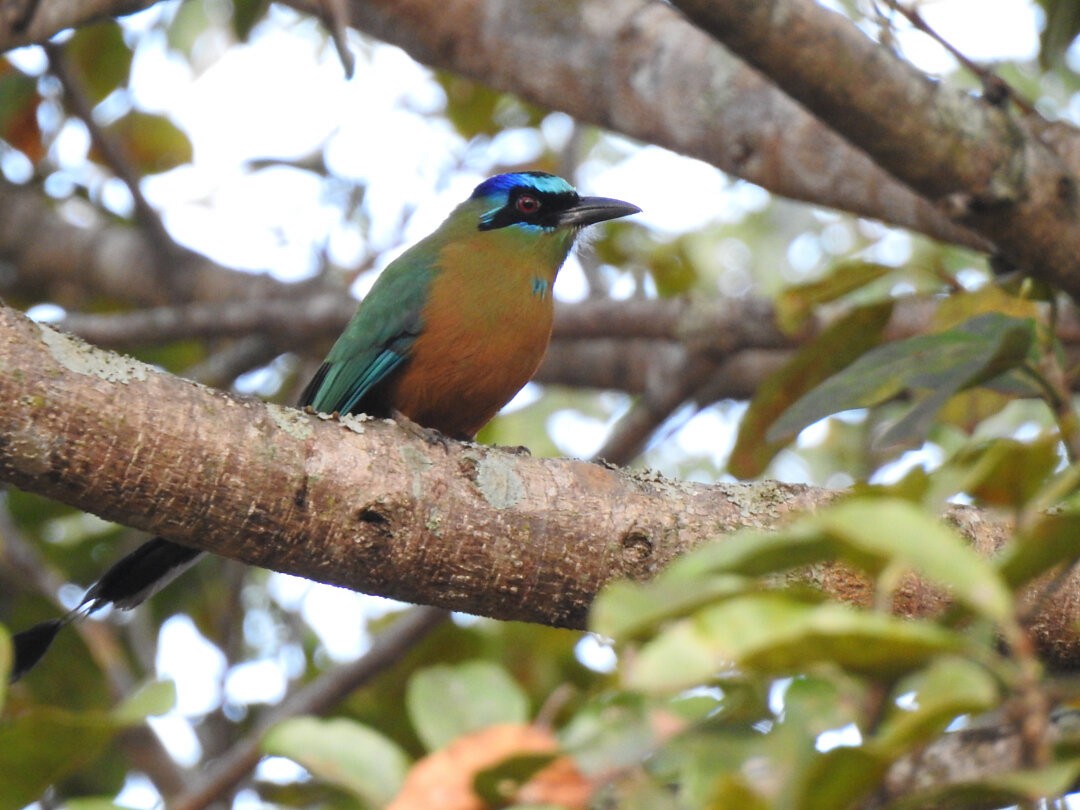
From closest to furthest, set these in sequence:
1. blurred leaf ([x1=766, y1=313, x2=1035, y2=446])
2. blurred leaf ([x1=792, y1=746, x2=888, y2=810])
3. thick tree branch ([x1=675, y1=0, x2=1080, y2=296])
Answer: blurred leaf ([x1=792, y1=746, x2=888, y2=810]), blurred leaf ([x1=766, y1=313, x2=1035, y2=446]), thick tree branch ([x1=675, y1=0, x2=1080, y2=296])

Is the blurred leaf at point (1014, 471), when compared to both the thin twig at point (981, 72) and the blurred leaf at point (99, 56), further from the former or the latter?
the blurred leaf at point (99, 56)

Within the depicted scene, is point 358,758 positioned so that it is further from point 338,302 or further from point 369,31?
point 338,302

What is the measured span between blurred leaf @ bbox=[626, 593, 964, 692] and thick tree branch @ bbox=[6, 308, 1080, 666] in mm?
1525

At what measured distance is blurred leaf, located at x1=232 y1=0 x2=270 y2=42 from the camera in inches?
210

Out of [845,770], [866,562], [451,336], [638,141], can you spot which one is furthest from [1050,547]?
[638,141]

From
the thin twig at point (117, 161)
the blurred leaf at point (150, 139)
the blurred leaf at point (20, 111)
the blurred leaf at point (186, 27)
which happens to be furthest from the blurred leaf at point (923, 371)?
the blurred leaf at point (150, 139)

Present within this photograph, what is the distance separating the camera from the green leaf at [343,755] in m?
1.48

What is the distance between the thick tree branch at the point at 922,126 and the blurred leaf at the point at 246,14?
2.66 m

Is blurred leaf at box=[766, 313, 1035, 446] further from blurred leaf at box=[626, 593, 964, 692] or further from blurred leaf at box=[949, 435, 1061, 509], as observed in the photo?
blurred leaf at box=[626, 593, 964, 692]

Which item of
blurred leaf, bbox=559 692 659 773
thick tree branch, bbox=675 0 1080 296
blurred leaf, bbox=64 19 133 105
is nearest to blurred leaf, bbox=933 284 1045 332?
thick tree branch, bbox=675 0 1080 296

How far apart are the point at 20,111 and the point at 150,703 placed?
472 cm

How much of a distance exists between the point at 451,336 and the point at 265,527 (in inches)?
78.6

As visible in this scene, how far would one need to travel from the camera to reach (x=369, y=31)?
509cm

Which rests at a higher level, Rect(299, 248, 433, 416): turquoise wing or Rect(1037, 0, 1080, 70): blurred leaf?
Rect(1037, 0, 1080, 70): blurred leaf
